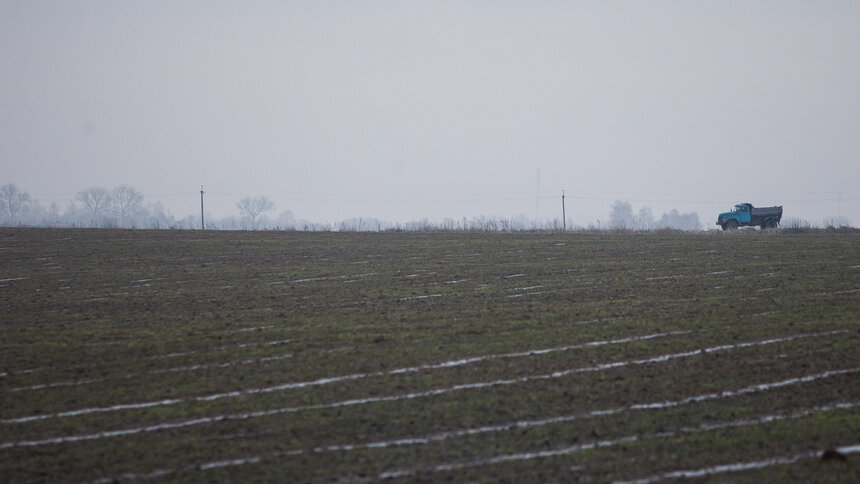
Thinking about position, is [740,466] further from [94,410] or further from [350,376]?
[94,410]

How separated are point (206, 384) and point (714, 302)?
8767mm

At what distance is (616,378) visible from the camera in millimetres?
9289

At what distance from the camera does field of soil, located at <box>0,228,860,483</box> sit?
6875 mm

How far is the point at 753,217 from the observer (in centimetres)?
4531

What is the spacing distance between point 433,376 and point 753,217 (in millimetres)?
39881

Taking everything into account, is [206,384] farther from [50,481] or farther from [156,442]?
[50,481]

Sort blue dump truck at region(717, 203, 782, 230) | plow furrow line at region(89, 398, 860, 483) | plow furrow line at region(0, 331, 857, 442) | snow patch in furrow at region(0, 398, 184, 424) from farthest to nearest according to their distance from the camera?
1. blue dump truck at region(717, 203, 782, 230)
2. snow patch in furrow at region(0, 398, 184, 424)
3. plow furrow line at region(0, 331, 857, 442)
4. plow furrow line at region(89, 398, 860, 483)

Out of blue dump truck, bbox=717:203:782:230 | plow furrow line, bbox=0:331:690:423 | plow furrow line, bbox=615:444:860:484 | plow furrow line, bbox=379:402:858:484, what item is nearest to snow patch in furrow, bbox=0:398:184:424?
plow furrow line, bbox=0:331:690:423

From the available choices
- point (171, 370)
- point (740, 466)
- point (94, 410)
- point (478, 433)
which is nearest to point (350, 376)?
point (171, 370)

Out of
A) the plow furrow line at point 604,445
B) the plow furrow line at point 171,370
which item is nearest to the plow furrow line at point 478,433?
the plow furrow line at point 604,445

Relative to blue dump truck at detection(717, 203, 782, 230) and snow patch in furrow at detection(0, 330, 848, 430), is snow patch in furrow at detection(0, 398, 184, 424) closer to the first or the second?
snow patch in furrow at detection(0, 330, 848, 430)

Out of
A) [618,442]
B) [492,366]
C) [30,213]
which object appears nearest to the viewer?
[618,442]

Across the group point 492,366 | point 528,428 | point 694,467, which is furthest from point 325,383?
point 694,467

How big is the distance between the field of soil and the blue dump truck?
2724 centimetres
